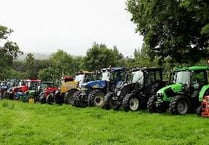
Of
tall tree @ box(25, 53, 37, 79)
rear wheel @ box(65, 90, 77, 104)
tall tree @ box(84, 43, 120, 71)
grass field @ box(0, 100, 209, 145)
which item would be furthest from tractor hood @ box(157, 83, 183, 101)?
tall tree @ box(25, 53, 37, 79)

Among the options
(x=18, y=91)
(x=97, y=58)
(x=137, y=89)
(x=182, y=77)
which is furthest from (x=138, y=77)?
(x=97, y=58)

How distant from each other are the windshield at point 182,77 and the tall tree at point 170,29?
25.2 feet

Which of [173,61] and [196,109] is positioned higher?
[173,61]

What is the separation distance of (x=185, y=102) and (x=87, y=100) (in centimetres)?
915

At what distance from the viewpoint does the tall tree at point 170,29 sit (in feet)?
100

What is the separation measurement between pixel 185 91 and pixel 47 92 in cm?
1794

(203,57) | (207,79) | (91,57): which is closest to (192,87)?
(207,79)

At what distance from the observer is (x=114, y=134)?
14.3m

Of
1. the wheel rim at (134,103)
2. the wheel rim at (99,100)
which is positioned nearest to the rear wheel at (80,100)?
the wheel rim at (99,100)

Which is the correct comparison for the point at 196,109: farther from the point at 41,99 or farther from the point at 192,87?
the point at 41,99

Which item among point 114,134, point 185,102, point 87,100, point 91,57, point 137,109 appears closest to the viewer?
point 114,134

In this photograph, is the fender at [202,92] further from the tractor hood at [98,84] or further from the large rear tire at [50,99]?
the large rear tire at [50,99]

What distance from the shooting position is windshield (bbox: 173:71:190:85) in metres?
22.1

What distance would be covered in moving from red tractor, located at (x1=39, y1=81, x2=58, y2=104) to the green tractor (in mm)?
14378
